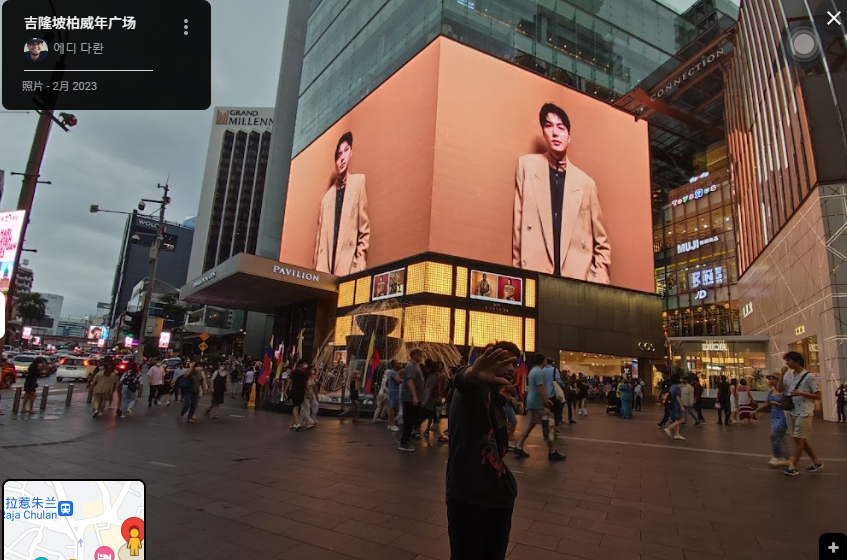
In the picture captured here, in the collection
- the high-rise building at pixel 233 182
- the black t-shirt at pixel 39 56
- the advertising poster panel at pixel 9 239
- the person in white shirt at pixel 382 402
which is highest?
the high-rise building at pixel 233 182

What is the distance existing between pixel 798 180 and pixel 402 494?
2428 cm

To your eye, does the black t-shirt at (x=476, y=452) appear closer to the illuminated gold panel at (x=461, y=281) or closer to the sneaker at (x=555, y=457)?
the sneaker at (x=555, y=457)

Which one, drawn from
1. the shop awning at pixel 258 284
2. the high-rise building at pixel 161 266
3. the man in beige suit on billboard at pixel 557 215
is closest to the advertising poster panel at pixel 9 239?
the shop awning at pixel 258 284

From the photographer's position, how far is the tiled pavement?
13.4 ft

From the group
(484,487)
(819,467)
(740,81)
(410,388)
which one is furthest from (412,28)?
(484,487)

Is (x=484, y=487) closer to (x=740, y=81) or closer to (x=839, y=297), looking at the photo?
(x=839, y=297)

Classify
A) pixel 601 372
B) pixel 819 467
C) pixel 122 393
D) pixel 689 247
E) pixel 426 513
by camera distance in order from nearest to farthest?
pixel 426 513 → pixel 819 467 → pixel 122 393 → pixel 601 372 → pixel 689 247

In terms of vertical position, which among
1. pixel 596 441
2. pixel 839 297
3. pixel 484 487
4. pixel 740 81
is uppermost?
pixel 740 81

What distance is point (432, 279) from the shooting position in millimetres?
26875

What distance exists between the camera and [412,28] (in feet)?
108

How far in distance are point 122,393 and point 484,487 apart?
14.3 m

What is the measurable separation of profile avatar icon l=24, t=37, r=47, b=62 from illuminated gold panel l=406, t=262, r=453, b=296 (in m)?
23.5

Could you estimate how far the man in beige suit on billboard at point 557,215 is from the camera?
30078 mm

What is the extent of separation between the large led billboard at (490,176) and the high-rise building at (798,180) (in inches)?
329
